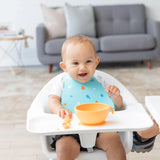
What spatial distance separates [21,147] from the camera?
209cm

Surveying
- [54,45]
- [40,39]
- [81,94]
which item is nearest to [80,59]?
[81,94]

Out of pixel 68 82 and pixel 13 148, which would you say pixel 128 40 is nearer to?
pixel 13 148

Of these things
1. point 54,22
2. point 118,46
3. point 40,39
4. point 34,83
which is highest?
point 54,22

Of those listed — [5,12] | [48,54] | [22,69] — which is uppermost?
[5,12]

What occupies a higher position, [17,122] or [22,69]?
[17,122]

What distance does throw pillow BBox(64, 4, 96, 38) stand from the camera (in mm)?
4473

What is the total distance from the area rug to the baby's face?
1295 mm

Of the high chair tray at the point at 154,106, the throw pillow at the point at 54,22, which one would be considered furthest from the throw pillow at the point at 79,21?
the high chair tray at the point at 154,106

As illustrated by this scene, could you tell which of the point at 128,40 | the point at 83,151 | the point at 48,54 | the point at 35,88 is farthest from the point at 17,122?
the point at 128,40

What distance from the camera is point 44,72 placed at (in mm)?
4566

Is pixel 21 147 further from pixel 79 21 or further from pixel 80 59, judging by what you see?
pixel 79 21

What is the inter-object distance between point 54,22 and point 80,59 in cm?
328

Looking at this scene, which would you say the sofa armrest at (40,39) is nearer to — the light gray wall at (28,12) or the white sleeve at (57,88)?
the light gray wall at (28,12)

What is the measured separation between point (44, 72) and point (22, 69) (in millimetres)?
453
